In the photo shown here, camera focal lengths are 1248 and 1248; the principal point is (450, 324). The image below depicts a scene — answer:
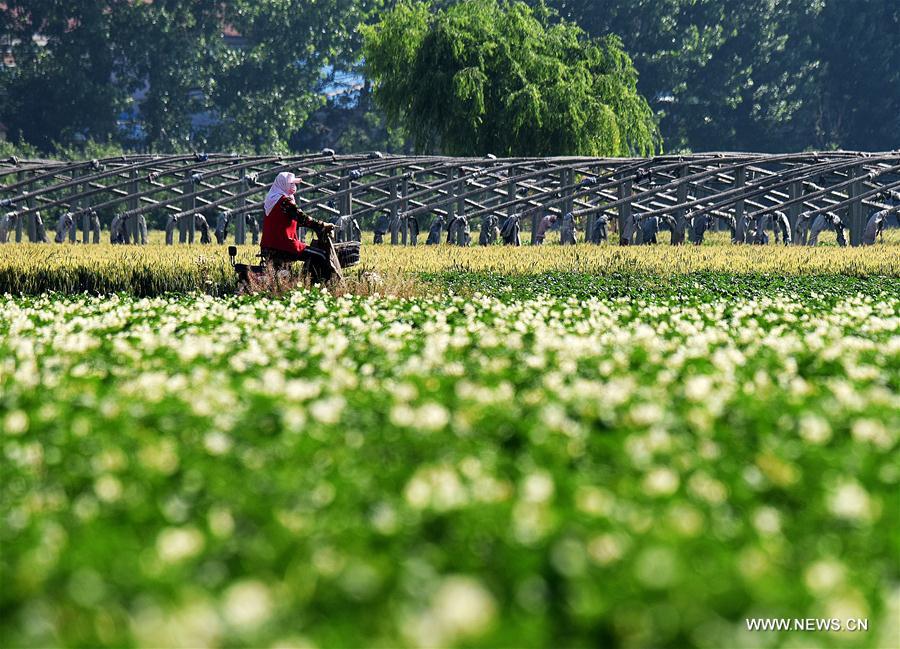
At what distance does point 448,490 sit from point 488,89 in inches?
1714

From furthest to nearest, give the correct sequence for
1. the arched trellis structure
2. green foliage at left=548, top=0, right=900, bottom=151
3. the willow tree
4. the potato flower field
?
green foliage at left=548, top=0, right=900, bottom=151, the willow tree, the arched trellis structure, the potato flower field

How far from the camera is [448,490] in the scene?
5109mm

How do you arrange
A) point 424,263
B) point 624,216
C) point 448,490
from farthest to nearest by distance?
point 624,216 → point 424,263 → point 448,490

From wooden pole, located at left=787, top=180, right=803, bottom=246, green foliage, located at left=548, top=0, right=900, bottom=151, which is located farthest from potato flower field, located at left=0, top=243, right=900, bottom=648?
green foliage, located at left=548, top=0, right=900, bottom=151

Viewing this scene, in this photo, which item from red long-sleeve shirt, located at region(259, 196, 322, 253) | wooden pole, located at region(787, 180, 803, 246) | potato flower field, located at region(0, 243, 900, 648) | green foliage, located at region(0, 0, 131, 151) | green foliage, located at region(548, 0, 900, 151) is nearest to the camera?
potato flower field, located at region(0, 243, 900, 648)

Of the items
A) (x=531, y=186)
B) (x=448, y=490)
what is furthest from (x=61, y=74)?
(x=448, y=490)

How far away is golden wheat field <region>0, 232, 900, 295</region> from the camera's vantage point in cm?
1925

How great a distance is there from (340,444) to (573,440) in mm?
1175

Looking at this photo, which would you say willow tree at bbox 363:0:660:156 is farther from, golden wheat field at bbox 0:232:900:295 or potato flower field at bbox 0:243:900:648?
potato flower field at bbox 0:243:900:648

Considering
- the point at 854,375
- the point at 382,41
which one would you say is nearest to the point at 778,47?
the point at 382,41

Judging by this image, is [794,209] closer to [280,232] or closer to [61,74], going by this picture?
[280,232]

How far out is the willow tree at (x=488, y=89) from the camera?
→ 46.8 m

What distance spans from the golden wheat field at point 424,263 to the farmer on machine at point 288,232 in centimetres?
141

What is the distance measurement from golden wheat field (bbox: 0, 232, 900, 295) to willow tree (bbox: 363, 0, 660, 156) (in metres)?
20.8
